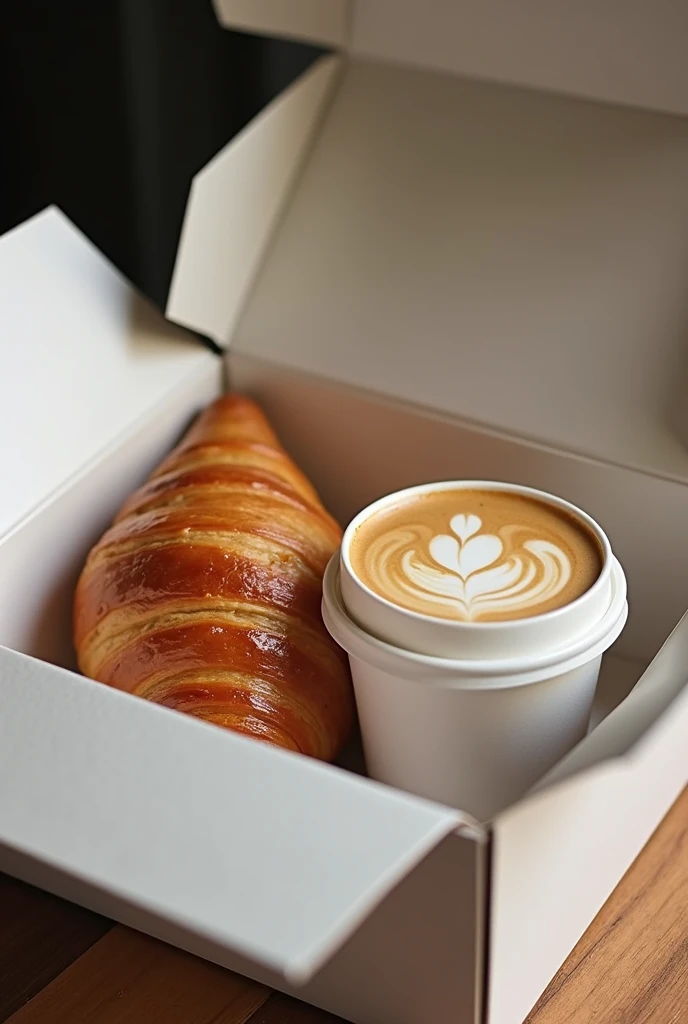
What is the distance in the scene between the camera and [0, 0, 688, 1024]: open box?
66cm

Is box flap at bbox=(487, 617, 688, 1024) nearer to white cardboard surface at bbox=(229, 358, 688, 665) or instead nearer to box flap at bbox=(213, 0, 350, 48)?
white cardboard surface at bbox=(229, 358, 688, 665)

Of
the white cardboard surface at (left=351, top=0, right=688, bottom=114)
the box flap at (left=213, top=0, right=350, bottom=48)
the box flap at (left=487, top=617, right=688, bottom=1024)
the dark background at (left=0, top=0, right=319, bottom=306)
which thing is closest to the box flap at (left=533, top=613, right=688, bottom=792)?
the box flap at (left=487, top=617, right=688, bottom=1024)

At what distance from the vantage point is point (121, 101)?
166 cm

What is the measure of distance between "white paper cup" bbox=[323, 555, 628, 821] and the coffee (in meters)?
0.03

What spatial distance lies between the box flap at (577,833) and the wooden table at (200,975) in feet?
0.06

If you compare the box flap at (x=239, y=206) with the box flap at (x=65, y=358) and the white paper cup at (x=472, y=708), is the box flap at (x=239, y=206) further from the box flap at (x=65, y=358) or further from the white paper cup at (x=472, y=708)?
the white paper cup at (x=472, y=708)

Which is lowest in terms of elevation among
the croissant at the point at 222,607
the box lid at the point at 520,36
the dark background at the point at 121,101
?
the dark background at the point at 121,101

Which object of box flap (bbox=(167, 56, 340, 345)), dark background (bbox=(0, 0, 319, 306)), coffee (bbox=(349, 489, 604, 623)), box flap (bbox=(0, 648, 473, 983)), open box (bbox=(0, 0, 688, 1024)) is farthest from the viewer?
dark background (bbox=(0, 0, 319, 306))

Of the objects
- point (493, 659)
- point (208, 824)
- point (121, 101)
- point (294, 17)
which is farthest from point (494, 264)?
point (121, 101)

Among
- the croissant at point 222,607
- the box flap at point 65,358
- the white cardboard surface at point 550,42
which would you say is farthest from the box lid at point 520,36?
the croissant at point 222,607

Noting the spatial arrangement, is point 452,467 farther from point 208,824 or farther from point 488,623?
point 208,824

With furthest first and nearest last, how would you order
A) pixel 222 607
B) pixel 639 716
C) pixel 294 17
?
pixel 294 17 < pixel 222 607 < pixel 639 716

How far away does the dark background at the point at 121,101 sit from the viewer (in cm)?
164

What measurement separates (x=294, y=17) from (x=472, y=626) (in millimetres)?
621
